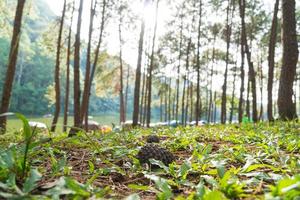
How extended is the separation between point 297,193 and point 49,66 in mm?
89069

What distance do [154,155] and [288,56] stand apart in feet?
25.8

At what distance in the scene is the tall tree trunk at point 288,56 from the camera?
30.5 feet

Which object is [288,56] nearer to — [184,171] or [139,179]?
[184,171]

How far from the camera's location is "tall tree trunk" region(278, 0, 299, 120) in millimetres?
9281

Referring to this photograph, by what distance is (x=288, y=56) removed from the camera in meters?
9.30

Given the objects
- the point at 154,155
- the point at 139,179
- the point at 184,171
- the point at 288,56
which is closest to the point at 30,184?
the point at 139,179

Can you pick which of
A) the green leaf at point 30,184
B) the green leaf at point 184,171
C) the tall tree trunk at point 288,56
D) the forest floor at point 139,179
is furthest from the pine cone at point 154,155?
the tall tree trunk at point 288,56

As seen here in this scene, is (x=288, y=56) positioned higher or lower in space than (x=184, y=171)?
higher

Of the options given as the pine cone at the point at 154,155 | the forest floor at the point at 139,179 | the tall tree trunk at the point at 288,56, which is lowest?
the forest floor at the point at 139,179

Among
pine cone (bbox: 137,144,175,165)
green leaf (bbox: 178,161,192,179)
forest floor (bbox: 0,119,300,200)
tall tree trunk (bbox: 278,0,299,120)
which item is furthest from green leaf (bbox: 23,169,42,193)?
tall tree trunk (bbox: 278,0,299,120)

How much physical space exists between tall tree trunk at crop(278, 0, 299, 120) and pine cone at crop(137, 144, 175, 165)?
7571 millimetres

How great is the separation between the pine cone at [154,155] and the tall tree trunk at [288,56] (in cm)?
757

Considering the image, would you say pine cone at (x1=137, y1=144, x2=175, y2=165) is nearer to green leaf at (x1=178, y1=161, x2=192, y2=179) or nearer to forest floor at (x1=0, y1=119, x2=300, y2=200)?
forest floor at (x1=0, y1=119, x2=300, y2=200)

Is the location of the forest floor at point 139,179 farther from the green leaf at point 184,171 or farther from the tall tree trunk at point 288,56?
the tall tree trunk at point 288,56
